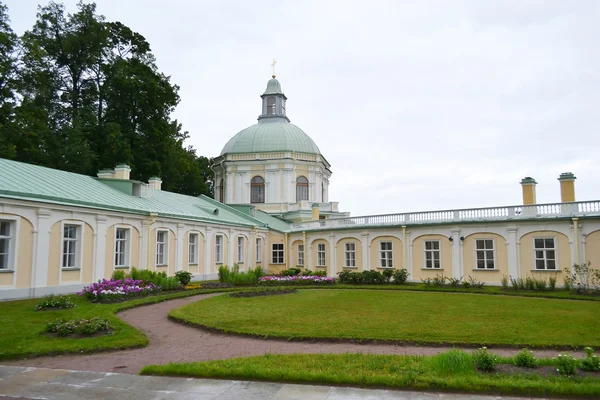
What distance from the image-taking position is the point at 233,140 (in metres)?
50.1

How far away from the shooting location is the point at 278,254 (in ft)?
126

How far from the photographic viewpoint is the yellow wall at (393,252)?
29172mm

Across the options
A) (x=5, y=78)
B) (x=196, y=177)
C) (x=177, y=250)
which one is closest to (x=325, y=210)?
(x=196, y=177)

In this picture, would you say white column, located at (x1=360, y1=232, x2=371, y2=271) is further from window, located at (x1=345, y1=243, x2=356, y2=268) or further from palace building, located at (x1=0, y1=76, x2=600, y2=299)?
window, located at (x1=345, y1=243, x2=356, y2=268)

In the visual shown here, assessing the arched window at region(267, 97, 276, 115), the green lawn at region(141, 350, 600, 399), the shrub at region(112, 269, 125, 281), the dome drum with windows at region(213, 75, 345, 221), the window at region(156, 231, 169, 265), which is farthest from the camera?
the arched window at region(267, 97, 276, 115)

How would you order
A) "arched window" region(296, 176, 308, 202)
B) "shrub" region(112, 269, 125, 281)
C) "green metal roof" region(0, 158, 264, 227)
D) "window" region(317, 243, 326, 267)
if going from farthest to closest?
"arched window" region(296, 176, 308, 202)
"window" region(317, 243, 326, 267)
"shrub" region(112, 269, 125, 281)
"green metal roof" region(0, 158, 264, 227)

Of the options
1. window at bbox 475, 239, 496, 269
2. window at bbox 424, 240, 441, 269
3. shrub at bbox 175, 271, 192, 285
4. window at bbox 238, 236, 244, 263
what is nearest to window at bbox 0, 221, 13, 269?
shrub at bbox 175, 271, 192, 285

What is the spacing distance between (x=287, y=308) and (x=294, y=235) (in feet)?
70.9

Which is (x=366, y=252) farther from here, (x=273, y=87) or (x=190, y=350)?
(x=273, y=87)

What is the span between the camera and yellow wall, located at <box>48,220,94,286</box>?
1862 centimetres

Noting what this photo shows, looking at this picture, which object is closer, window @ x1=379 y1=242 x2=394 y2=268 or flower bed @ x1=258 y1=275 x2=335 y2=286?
flower bed @ x1=258 y1=275 x2=335 y2=286

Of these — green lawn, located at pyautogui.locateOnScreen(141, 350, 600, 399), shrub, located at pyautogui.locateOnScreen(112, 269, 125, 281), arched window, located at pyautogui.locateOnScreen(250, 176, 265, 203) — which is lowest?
green lawn, located at pyautogui.locateOnScreen(141, 350, 600, 399)

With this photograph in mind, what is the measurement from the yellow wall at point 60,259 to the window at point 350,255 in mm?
17079

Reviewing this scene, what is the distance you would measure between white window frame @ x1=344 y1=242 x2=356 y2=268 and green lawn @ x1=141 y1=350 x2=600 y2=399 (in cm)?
2308
